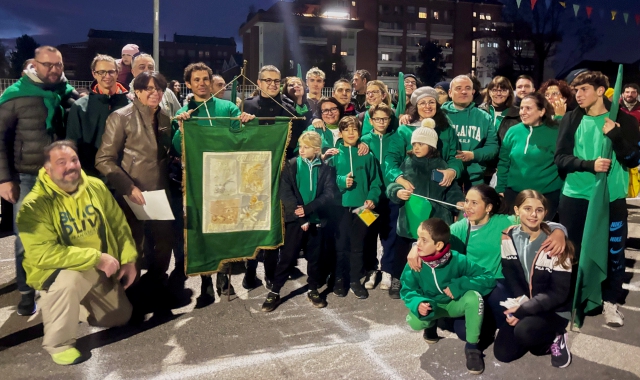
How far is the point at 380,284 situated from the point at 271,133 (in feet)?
5.99

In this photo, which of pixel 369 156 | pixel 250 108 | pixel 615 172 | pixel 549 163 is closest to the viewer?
pixel 615 172

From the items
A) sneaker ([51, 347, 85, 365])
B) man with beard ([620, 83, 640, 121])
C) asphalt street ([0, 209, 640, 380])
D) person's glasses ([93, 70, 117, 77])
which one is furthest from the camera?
man with beard ([620, 83, 640, 121])

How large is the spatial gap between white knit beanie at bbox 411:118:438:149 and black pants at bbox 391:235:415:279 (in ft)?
2.99

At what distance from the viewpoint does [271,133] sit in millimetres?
4789

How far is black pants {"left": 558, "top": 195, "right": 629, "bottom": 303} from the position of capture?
4.32 metres

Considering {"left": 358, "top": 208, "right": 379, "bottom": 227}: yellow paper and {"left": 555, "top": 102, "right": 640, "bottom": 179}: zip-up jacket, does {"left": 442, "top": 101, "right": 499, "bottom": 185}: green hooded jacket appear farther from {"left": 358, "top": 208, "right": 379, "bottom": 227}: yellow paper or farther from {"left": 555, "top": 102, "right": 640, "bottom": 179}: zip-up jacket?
{"left": 358, "top": 208, "right": 379, "bottom": 227}: yellow paper

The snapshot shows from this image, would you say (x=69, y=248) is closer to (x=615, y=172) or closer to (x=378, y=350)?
(x=378, y=350)

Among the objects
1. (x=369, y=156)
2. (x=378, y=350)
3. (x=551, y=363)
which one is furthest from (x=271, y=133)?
(x=551, y=363)

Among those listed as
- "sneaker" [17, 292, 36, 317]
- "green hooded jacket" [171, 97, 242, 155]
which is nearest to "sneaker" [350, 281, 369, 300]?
"green hooded jacket" [171, 97, 242, 155]

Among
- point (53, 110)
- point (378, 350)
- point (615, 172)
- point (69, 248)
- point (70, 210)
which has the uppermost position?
point (53, 110)

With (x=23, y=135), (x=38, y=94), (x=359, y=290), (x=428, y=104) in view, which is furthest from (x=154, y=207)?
(x=428, y=104)

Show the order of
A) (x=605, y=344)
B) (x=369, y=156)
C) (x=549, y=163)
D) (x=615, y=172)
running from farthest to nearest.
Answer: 1. (x=369, y=156)
2. (x=549, y=163)
3. (x=615, y=172)
4. (x=605, y=344)

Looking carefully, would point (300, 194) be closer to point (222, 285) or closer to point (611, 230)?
point (222, 285)

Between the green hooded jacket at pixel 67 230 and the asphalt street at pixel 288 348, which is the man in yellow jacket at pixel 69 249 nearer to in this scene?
the green hooded jacket at pixel 67 230
